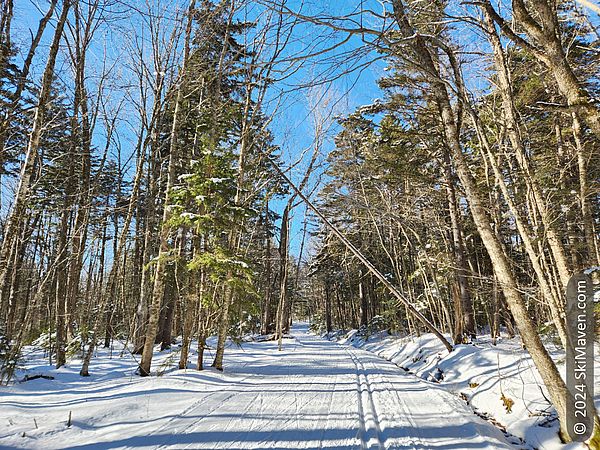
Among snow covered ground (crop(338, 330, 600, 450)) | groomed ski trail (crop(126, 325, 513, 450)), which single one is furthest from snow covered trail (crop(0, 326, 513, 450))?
snow covered ground (crop(338, 330, 600, 450))

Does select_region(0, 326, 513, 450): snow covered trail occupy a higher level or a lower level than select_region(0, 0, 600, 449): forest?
lower

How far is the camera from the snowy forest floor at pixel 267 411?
375cm

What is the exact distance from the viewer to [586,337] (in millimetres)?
4035

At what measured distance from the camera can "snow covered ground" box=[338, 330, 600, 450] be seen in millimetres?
4316

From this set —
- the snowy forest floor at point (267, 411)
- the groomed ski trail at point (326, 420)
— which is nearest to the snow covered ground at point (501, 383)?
the snowy forest floor at point (267, 411)

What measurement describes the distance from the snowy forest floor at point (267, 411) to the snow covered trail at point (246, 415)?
0.01 meters

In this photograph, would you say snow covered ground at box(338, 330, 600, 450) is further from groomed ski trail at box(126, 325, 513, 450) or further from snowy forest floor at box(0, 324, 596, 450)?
groomed ski trail at box(126, 325, 513, 450)

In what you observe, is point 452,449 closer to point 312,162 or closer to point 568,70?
point 568,70

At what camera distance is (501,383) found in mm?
6020

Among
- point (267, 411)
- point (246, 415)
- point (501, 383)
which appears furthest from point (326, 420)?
point (501, 383)

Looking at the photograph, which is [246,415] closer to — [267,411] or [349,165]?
[267,411]

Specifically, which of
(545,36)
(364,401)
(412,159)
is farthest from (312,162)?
(545,36)

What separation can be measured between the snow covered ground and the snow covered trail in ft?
1.43

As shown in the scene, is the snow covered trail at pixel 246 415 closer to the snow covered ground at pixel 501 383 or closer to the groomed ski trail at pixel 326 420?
the groomed ski trail at pixel 326 420
